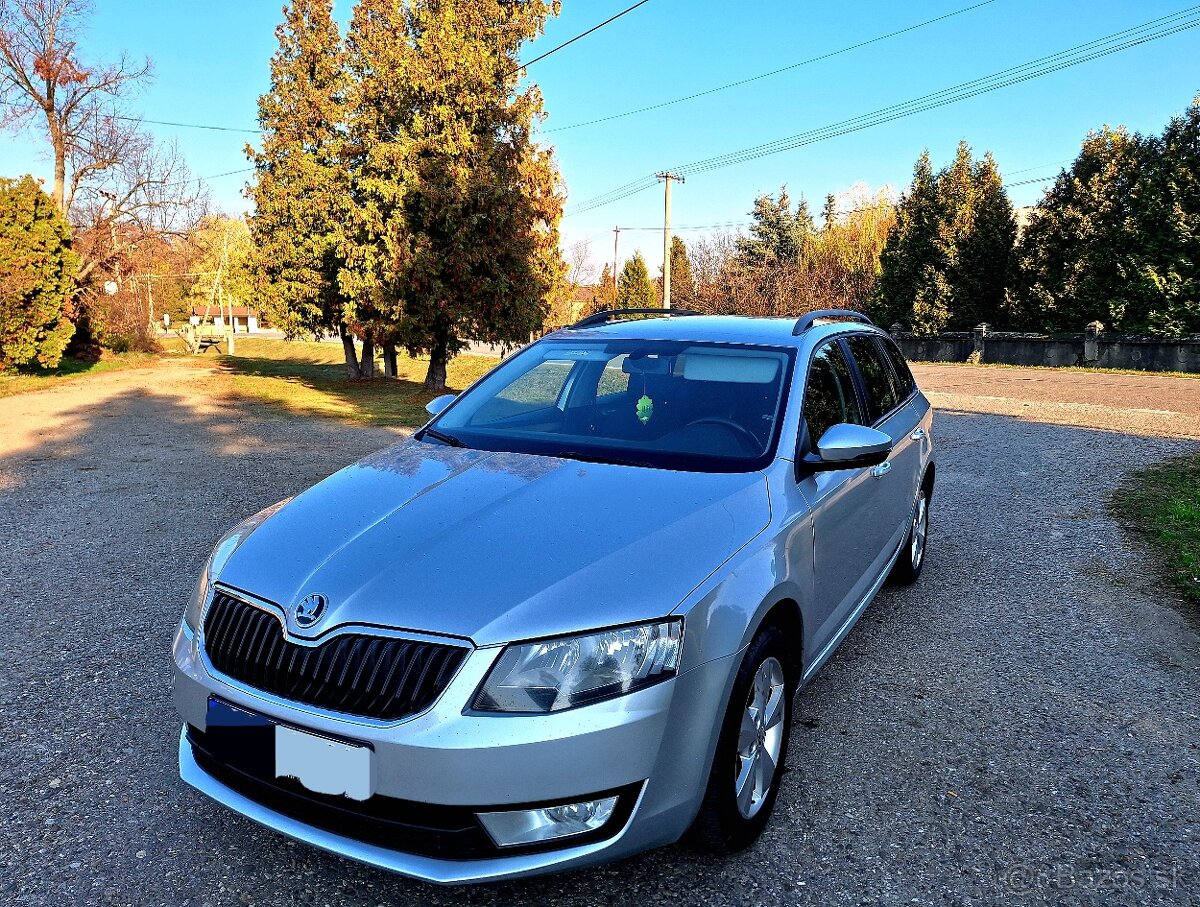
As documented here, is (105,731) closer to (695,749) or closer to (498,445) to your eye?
(498,445)

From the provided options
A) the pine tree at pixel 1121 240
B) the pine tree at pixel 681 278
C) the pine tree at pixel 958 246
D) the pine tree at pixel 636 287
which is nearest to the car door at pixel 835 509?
the pine tree at pixel 1121 240

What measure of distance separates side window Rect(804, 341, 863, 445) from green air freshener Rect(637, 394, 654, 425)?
622 mm

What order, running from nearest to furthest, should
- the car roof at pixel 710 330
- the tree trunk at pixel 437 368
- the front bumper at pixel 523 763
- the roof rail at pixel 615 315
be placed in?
the front bumper at pixel 523 763 < the car roof at pixel 710 330 < the roof rail at pixel 615 315 < the tree trunk at pixel 437 368

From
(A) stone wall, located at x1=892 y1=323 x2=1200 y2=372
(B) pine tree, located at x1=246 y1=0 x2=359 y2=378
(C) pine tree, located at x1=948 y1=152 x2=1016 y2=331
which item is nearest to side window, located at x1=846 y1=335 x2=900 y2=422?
(B) pine tree, located at x1=246 y1=0 x2=359 y2=378

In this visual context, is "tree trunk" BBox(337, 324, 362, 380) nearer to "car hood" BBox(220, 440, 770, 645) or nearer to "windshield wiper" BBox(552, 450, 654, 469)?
"windshield wiper" BBox(552, 450, 654, 469)

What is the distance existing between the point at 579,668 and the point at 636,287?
5659 centimetres

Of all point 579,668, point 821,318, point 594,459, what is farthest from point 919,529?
point 579,668

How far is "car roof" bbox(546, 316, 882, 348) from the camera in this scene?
3708 millimetres

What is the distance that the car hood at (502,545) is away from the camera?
2143mm

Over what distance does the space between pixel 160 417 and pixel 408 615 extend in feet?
42.4

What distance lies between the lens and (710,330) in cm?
392

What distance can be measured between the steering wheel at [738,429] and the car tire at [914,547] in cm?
208

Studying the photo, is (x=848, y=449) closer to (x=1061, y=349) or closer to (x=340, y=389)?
(x=340, y=389)

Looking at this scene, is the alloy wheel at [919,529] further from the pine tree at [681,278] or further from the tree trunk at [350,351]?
the pine tree at [681,278]
